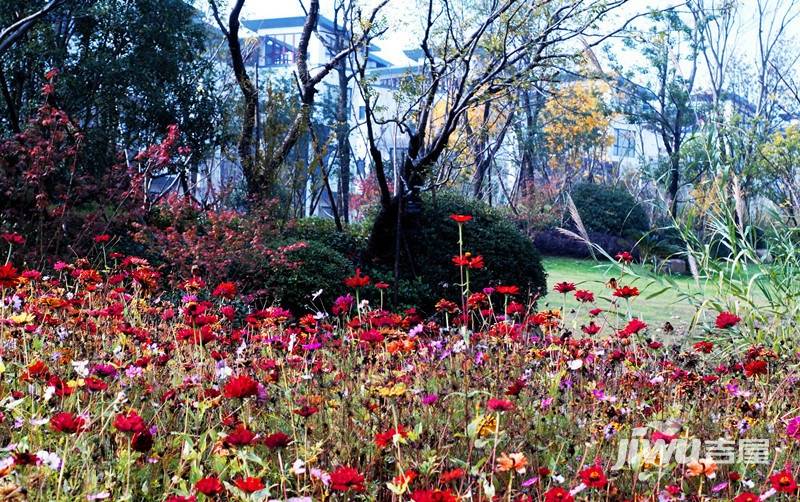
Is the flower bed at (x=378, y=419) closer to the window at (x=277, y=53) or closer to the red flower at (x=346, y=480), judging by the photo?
the red flower at (x=346, y=480)

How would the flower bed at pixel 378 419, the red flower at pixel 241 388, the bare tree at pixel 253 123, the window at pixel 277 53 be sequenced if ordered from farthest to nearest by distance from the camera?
the window at pixel 277 53, the bare tree at pixel 253 123, the flower bed at pixel 378 419, the red flower at pixel 241 388

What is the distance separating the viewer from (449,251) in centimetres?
700

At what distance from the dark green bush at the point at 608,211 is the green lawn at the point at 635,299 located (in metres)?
1.33

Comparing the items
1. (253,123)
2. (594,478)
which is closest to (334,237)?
(253,123)

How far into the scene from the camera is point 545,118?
1916cm

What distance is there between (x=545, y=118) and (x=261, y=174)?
1234cm

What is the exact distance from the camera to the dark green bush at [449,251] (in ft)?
22.6

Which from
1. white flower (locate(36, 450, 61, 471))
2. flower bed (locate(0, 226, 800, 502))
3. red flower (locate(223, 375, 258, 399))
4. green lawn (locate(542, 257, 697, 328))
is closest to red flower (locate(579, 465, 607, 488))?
flower bed (locate(0, 226, 800, 502))

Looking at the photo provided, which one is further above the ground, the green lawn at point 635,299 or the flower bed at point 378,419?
the flower bed at point 378,419

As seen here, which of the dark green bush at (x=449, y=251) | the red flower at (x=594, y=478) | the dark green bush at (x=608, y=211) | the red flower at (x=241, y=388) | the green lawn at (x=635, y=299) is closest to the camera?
the red flower at (x=594, y=478)

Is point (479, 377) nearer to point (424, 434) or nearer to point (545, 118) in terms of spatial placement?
point (424, 434)

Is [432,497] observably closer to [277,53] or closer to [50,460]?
[50,460]

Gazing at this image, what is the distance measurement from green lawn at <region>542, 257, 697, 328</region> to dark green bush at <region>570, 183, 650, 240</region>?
1.33m

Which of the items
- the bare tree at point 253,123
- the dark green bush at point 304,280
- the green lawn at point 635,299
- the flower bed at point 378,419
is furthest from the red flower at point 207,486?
the bare tree at point 253,123
